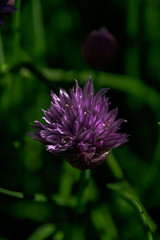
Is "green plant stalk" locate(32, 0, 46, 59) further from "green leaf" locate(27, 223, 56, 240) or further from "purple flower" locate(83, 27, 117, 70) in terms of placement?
"green leaf" locate(27, 223, 56, 240)

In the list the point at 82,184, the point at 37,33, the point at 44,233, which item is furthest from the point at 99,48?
the point at 44,233

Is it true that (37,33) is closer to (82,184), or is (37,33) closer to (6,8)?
(6,8)

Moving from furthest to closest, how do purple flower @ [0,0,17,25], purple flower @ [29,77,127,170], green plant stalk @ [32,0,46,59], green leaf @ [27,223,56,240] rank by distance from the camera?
green plant stalk @ [32,0,46,59]
green leaf @ [27,223,56,240]
purple flower @ [0,0,17,25]
purple flower @ [29,77,127,170]

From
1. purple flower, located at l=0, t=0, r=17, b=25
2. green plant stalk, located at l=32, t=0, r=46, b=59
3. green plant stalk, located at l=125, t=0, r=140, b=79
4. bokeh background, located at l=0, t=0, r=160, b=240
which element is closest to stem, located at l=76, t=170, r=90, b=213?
bokeh background, located at l=0, t=0, r=160, b=240

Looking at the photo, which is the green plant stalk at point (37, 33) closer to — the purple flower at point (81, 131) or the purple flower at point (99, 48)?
the purple flower at point (99, 48)

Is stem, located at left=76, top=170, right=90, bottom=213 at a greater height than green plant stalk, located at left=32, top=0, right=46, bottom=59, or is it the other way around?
green plant stalk, located at left=32, top=0, right=46, bottom=59

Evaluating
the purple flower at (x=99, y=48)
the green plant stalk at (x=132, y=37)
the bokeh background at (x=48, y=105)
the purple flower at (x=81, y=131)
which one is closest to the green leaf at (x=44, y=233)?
the bokeh background at (x=48, y=105)
